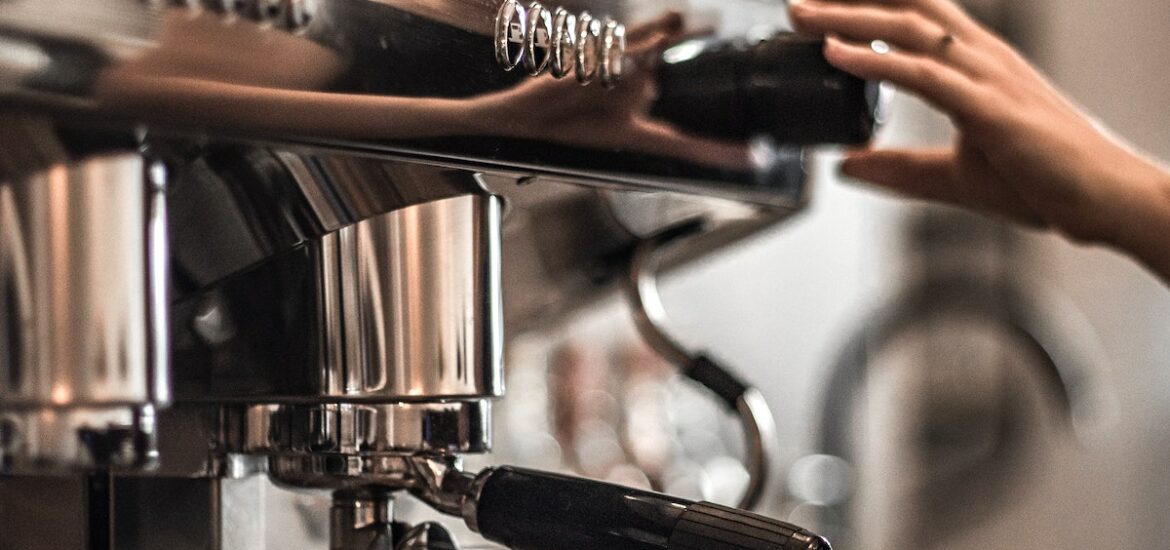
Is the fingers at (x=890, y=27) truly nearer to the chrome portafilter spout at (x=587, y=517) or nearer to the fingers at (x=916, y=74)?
the fingers at (x=916, y=74)

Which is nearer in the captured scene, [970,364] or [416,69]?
[416,69]

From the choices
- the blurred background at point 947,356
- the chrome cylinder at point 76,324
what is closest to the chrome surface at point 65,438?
the chrome cylinder at point 76,324

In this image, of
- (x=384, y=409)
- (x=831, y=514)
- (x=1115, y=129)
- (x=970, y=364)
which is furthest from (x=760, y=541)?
(x=1115, y=129)

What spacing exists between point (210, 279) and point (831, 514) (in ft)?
3.11

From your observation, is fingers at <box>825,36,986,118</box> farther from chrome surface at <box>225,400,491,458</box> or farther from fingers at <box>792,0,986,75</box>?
chrome surface at <box>225,400,491,458</box>

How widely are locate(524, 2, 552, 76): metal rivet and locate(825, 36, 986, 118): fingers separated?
0.34 feet

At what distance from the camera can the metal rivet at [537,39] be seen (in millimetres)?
326

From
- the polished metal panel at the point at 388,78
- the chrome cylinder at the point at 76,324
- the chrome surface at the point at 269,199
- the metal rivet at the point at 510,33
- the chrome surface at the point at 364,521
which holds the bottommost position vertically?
the chrome surface at the point at 364,521

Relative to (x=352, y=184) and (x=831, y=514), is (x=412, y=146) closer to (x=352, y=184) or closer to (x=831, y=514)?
(x=352, y=184)

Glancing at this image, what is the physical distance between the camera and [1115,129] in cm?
186

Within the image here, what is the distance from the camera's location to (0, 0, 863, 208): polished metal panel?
0.79 ft

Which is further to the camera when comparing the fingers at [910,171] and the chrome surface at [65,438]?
the fingers at [910,171]

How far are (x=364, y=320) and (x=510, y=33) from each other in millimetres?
86

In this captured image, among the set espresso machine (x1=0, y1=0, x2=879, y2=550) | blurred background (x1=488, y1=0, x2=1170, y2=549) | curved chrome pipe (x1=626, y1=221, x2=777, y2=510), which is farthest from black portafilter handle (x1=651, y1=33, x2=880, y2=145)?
blurred background (x1=488, y1=0, x2=1170, y2=549)
